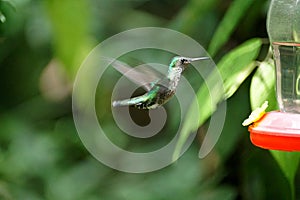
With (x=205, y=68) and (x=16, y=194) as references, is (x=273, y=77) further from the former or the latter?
(x=16, y=194)

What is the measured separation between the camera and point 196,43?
1.72 metres

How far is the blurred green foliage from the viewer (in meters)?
1.60

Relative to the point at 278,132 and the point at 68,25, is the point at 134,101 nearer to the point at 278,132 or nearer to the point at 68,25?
the point at 278,132

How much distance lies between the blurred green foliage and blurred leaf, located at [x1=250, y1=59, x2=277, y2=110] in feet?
0.57

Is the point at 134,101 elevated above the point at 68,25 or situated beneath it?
situated beneath

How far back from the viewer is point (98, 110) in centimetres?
195

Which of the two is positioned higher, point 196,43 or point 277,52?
point 196,43

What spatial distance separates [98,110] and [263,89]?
787 millimetres

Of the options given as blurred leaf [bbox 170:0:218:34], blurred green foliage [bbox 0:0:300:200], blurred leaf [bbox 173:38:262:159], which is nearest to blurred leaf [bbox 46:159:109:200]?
blurred green foliage [bbox 0:0:300:200]

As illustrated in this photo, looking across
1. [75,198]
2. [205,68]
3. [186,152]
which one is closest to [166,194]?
[186,152]

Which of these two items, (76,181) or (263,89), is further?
(76,181)

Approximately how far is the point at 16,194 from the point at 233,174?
573 mm

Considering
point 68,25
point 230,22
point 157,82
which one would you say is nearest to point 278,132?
point 157,82

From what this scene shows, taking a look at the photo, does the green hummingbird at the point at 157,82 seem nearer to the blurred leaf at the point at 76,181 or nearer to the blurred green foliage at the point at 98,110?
the blurred green foliage at the point at 98,110
